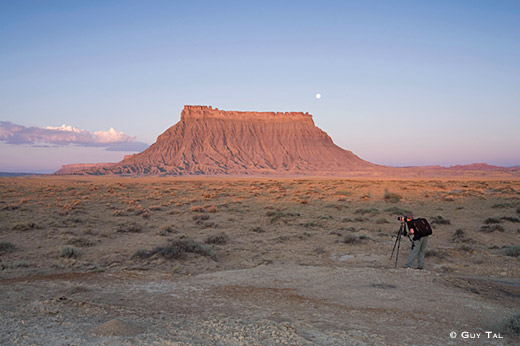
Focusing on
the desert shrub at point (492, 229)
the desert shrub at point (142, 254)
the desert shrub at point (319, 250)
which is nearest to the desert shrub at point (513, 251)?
the desert shrub at point (492, 229)

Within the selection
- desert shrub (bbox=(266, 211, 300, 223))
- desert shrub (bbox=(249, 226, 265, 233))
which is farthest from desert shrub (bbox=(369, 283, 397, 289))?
desert shrub (bbox=(266, 211, 300, 223))

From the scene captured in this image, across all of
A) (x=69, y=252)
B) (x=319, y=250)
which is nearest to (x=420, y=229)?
(x=319, y=250)

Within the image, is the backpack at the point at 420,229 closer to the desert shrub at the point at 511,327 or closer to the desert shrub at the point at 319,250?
the desert shrub at the point at 319,250

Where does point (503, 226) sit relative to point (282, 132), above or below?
below

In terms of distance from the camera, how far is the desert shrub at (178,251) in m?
10.8

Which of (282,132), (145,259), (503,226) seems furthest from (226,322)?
(282,132)

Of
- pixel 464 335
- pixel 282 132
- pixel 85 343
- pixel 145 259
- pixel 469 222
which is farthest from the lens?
pixel 282 132

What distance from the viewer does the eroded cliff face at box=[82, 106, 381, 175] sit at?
384 feet

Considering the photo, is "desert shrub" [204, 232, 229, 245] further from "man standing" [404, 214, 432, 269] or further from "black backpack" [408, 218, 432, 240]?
"black backpack" [408, 218, 432, 240]

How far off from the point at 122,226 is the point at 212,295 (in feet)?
33.5

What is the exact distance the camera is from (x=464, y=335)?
5121mm

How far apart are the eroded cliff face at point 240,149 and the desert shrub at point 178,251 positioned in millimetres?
99834

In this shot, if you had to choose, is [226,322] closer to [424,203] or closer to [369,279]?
[369,279]

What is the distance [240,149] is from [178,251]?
12004cm
